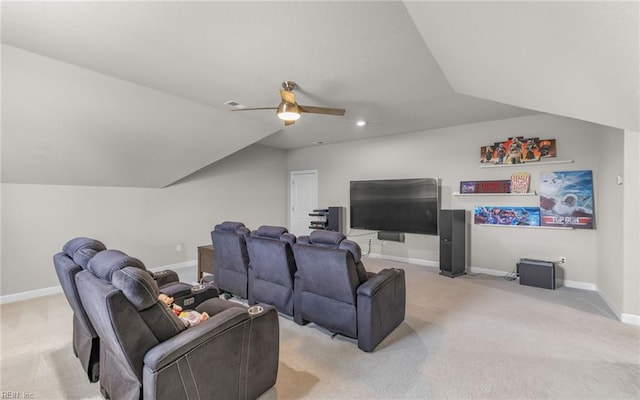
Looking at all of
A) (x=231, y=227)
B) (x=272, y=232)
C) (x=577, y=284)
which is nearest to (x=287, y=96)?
(x=272, y=232)

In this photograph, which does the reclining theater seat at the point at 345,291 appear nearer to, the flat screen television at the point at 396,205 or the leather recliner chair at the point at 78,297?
the leather recliner chair at the point at 78,297

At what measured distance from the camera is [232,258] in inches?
141

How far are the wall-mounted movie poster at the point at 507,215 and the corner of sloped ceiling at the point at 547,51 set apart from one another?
1.99 m

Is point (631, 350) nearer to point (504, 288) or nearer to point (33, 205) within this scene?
point (504, 288)

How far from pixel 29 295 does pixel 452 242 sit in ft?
20.4

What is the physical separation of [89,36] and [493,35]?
119 inches

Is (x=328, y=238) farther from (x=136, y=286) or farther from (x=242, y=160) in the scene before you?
(x=242, y=160)

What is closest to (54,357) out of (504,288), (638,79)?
(638,79)

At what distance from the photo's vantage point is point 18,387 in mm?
2012

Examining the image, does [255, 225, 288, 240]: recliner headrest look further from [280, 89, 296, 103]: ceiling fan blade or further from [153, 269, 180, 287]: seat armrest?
[280, 89, 296, 103]: ceiling fan blade

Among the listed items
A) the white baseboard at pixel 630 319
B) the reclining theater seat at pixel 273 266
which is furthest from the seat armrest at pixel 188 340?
the white baseboard at pixel 630 319

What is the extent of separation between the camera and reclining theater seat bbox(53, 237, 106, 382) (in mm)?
1838

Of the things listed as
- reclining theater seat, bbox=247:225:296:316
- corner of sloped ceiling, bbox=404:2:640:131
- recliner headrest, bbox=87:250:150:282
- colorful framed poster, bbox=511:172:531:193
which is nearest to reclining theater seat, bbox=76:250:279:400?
recliner headrest, bbox=87:250:150:282

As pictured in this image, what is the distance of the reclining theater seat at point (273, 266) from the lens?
115 inches
